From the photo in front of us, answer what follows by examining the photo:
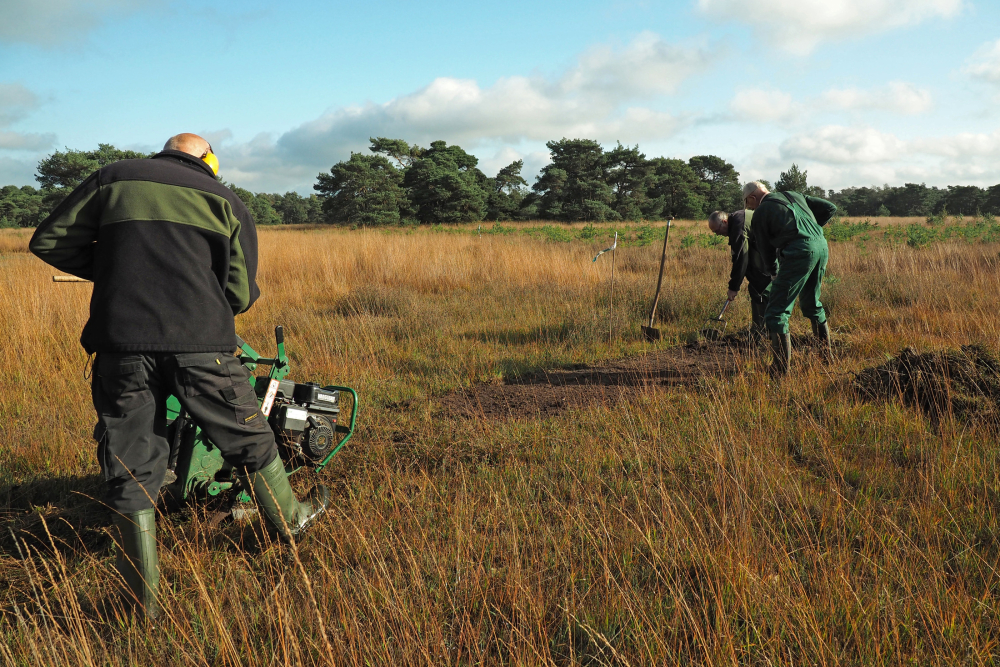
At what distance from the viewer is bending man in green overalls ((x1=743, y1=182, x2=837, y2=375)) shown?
5.04m

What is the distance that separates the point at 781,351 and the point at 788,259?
852 millimetres

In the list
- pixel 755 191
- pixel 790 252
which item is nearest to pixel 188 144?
pixel 790 252

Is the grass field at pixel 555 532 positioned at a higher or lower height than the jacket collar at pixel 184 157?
lower

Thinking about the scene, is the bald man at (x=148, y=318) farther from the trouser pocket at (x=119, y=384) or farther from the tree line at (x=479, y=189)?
the tree line at (x=479, y=189)

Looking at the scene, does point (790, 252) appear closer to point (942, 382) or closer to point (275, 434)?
point (942, 382)

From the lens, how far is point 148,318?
2.09 m

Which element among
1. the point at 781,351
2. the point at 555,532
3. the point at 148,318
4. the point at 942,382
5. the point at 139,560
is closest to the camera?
the point at 148,318

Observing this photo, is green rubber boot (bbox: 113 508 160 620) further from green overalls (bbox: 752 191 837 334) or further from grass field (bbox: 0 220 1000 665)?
green overalls (bbox: 752 191 837 334)

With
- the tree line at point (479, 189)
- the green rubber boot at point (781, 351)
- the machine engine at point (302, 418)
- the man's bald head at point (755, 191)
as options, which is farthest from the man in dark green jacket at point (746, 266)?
the tree line at point (479, 189)

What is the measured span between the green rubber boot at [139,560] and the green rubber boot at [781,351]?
4.82 metres

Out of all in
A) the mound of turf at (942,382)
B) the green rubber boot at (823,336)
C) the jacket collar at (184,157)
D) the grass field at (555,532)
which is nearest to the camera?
the grass field at (555,532)

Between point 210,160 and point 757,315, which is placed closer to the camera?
point 210,160

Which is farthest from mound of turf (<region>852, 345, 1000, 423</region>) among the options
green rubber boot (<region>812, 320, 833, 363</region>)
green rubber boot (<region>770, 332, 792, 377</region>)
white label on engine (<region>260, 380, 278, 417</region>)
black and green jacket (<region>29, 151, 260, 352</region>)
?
black and green jacket (<region>29, 151, 260, 352</region>)

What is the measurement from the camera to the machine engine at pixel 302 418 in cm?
290
